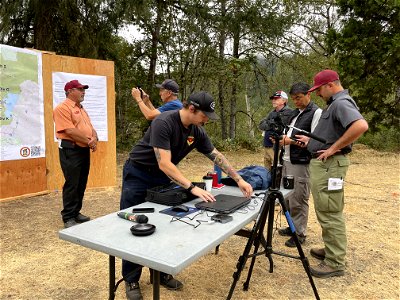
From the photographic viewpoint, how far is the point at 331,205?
287 cm

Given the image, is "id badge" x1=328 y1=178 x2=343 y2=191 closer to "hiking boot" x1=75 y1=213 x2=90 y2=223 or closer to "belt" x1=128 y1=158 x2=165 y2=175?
"belt" x1=128 y1=158 x2=165 y2=175

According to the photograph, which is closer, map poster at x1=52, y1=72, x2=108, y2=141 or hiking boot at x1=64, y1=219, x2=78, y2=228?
hiking boot at x1=64, y1=219, x2=78, y2=228

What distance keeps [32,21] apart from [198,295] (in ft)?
21.1

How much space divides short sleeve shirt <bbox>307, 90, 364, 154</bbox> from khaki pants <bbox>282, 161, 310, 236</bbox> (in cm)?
60

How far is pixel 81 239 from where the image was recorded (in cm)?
174

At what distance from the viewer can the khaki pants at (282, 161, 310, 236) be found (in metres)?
3.54

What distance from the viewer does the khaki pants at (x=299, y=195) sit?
3539mm

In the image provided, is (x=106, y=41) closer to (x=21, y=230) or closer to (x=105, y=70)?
→ (x=105, y=70)

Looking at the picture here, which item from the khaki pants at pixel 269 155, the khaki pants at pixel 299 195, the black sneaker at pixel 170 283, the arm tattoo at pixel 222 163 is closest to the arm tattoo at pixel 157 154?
the arm tattoo at pixel 222 163

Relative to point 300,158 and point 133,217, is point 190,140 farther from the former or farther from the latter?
point 300,158

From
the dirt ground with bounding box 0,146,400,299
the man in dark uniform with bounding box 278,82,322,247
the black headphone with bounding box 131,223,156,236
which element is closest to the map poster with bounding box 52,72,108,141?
the dirt ground with bounding box 0,146,400,299

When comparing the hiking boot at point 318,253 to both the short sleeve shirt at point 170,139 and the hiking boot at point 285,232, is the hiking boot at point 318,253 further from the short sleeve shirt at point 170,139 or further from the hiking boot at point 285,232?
the short sleeve shirt at point 170,139

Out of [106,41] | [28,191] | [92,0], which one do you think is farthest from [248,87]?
[28,191]

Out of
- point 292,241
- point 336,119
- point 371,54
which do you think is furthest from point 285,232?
point 371,54
